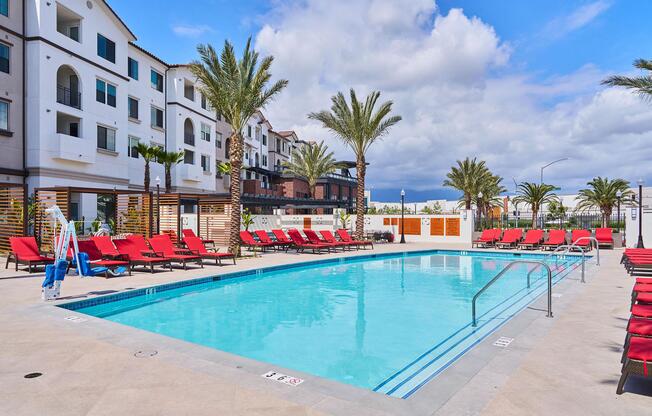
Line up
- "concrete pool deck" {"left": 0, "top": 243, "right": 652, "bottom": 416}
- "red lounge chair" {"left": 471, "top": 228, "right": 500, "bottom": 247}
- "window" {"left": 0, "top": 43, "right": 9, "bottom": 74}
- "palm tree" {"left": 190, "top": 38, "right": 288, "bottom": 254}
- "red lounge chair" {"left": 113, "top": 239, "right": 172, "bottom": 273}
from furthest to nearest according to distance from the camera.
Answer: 1. "red lounge chair" {"left": 471, "top": 228, "right": 500, "bottom": 247}
2. "window" {"left": 0, "top": 43, "right": 9, "bottom": 74}
3. "palm tree" {"left": 190, "top": 38, "right": 288, "bottom": 254}
4. "red lounge chair" {"left": 113, "top": 239, "right": 172, "bottom": 273}
5. "concrete pool deck" {"left": 0, "top": 243, "right": 652, "bottom": 416}

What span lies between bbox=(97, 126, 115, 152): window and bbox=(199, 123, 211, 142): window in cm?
965

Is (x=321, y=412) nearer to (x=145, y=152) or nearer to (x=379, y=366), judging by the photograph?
(x=379, y=366)

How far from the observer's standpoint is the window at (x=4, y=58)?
1998 centimetres

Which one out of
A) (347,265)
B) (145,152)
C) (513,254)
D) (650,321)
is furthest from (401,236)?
(650,321)

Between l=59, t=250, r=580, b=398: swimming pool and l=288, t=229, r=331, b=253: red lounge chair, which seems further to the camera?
l=288, t=229, r=331, b=253: red lounge chair

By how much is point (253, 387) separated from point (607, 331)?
4973 mm

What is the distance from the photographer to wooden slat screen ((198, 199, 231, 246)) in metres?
23.7

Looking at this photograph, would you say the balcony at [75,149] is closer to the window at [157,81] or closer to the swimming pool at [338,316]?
the window at [157,81]

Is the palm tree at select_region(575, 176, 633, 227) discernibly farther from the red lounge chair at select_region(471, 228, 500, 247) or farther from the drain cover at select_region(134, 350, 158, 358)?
the drain cover at select_region(134, 350, 158, 358)

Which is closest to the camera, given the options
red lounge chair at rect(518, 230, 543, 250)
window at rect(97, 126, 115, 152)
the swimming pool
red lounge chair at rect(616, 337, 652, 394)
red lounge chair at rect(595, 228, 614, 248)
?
red lounge chair at rect(616, 337, 652, 394)

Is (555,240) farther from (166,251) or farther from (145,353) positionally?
(145,353)

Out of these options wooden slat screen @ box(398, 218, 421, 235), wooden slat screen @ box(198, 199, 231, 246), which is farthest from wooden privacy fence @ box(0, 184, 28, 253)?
wooden slat screen @ box(398, 218, 421, 235)

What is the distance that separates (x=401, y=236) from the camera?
2869cm

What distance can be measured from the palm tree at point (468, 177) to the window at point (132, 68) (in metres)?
24.6
